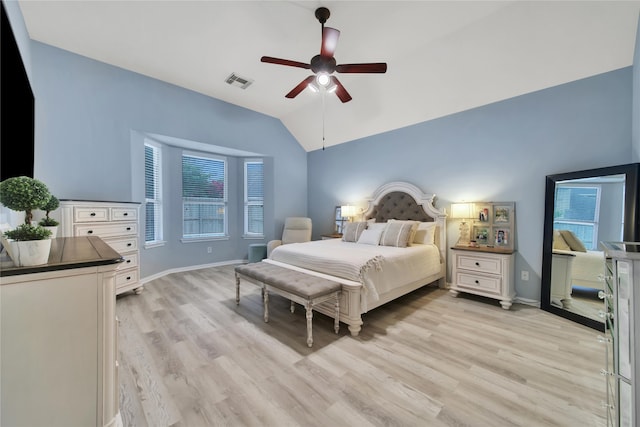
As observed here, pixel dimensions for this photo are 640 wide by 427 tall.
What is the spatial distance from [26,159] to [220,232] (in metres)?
3.41

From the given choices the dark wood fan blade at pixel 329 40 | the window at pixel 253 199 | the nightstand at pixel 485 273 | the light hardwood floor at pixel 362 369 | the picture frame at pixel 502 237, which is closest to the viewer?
the light hardwood floor at pixel 362 369

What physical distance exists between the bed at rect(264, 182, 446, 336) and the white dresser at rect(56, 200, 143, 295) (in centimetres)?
183

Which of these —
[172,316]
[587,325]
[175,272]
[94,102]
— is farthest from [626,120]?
[175,272]

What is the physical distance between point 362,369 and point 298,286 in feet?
2.74

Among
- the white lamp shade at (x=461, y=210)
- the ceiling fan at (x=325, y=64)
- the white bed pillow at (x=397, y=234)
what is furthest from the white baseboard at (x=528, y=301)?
the ceiling fan at (x=325, y=64)

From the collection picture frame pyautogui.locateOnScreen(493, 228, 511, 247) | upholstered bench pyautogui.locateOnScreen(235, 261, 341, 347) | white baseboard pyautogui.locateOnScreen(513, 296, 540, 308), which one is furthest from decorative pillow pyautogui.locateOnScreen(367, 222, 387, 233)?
white baseboard pyautogui.locateOnScreen(513, 296, 540, 308)

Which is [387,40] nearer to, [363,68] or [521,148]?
[363,68]

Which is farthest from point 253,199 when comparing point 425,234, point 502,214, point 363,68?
point 502,214

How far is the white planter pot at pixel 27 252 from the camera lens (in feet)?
3.03

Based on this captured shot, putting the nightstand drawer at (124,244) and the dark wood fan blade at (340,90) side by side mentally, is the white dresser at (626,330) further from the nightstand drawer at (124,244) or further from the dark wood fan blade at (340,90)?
the nightstand drawer at (124,244)

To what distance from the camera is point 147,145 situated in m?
4.20

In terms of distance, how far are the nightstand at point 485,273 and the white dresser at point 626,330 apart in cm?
213

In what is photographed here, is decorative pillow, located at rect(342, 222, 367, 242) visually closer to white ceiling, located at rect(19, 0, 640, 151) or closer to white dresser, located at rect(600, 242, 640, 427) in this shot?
white ceiling, located at rect(19, 0, 640, 151)

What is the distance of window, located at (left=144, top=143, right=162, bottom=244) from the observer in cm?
423
